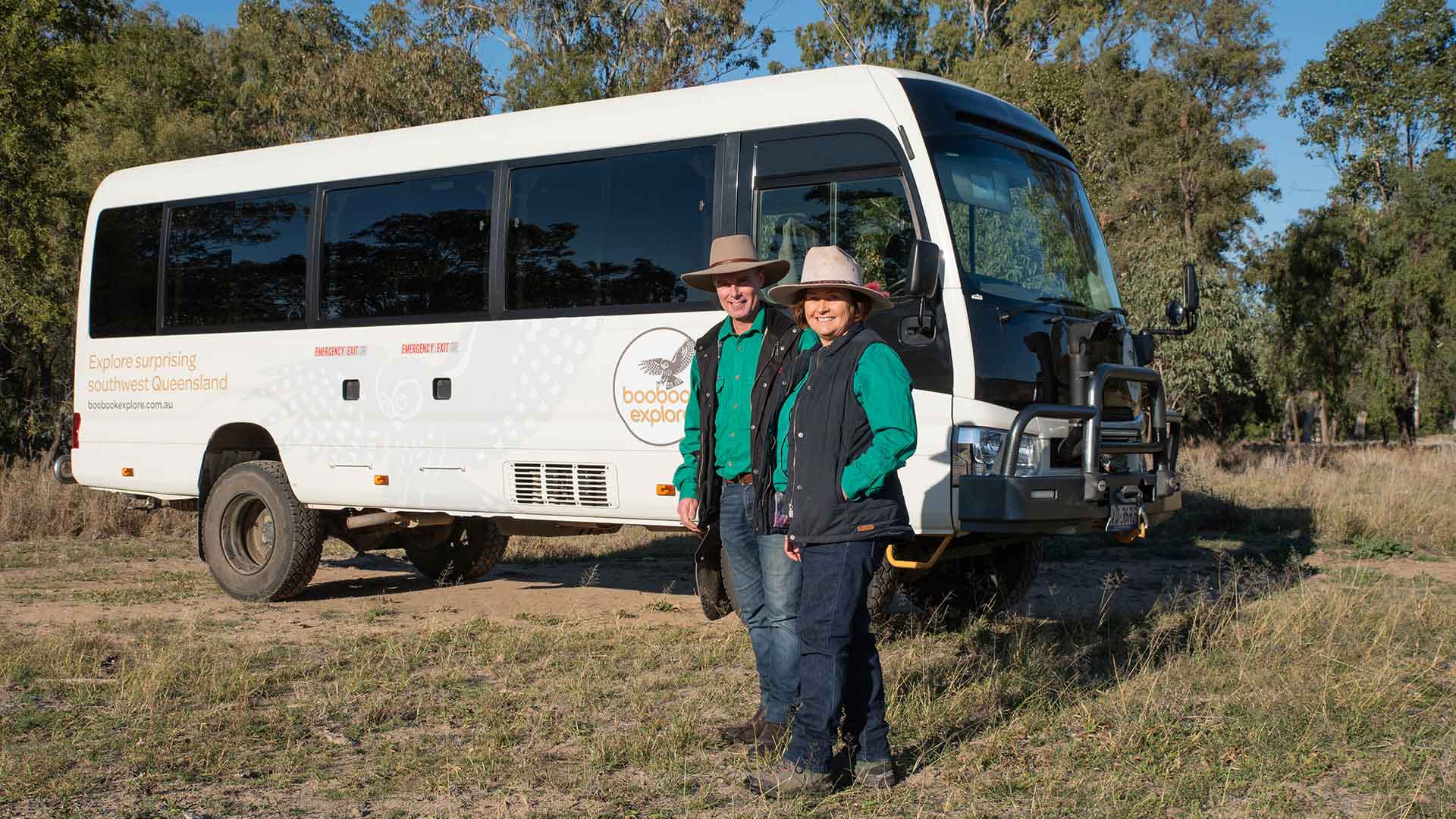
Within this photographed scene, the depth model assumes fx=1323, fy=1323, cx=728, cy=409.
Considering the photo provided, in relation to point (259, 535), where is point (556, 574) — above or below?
below

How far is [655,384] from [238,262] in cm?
399

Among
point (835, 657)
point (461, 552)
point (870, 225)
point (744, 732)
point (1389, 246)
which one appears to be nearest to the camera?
point (835, 657)

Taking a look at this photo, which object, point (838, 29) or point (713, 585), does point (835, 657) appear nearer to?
point (713, 585)

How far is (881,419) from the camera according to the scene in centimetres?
453

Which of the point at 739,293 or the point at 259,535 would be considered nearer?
the point at 739,293

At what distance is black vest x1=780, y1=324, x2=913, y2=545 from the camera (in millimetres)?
4594

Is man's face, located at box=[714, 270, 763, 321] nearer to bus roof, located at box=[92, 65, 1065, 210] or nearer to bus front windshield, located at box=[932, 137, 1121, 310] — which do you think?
bus front windshield, located at box=[932, 137, 1121, 310]

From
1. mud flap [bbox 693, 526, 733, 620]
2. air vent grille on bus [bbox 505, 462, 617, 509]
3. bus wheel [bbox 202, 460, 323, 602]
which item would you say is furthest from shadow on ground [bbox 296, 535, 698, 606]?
mud flap [bbox 693, 526, 733, 620]

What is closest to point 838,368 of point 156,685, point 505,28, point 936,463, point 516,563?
point 936,463

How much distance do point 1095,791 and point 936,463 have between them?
2.25 metres

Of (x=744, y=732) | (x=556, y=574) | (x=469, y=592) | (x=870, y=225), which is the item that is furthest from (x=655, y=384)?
(x=556, y=574)

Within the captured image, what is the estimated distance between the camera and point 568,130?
326 inches

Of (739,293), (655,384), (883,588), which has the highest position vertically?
(739,293)

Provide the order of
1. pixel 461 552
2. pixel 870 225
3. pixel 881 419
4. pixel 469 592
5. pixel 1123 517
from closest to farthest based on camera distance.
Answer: pixel 881 419 < pixel 1123 517 < pixel 870 225 < pixel 469 592 < pixel 461 552
